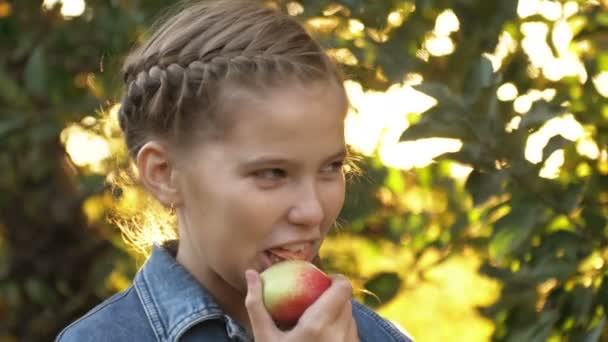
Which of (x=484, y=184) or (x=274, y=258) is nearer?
(x=274, y=258)

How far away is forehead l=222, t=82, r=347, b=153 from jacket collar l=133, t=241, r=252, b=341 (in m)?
0.22

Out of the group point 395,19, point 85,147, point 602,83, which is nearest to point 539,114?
point 602,83

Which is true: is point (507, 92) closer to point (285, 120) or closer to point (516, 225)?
point (516, 225)

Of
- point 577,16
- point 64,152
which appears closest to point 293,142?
point 577,16

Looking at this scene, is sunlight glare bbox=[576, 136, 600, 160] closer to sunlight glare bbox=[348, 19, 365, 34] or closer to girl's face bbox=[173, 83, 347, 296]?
sunlight glare bbox=[348, 19, 365, 34]

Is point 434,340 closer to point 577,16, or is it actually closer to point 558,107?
point 577,16

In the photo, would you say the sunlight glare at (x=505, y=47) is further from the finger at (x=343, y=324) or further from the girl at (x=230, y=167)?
the finger at (x=343, y=324)

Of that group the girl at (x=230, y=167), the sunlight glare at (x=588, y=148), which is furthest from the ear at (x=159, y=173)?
the sunlight glare at (x=588, y=148)

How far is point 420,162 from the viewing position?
8.95 feet

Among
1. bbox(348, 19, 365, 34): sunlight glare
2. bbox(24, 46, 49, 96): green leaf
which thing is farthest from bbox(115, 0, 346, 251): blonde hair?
bbox(24, 46, 49, 96): green leaf

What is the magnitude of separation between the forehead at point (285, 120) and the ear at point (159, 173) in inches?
5.3

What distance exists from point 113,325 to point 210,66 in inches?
14.2

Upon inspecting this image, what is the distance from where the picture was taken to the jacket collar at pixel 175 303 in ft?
5.59

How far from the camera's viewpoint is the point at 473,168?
207cm
